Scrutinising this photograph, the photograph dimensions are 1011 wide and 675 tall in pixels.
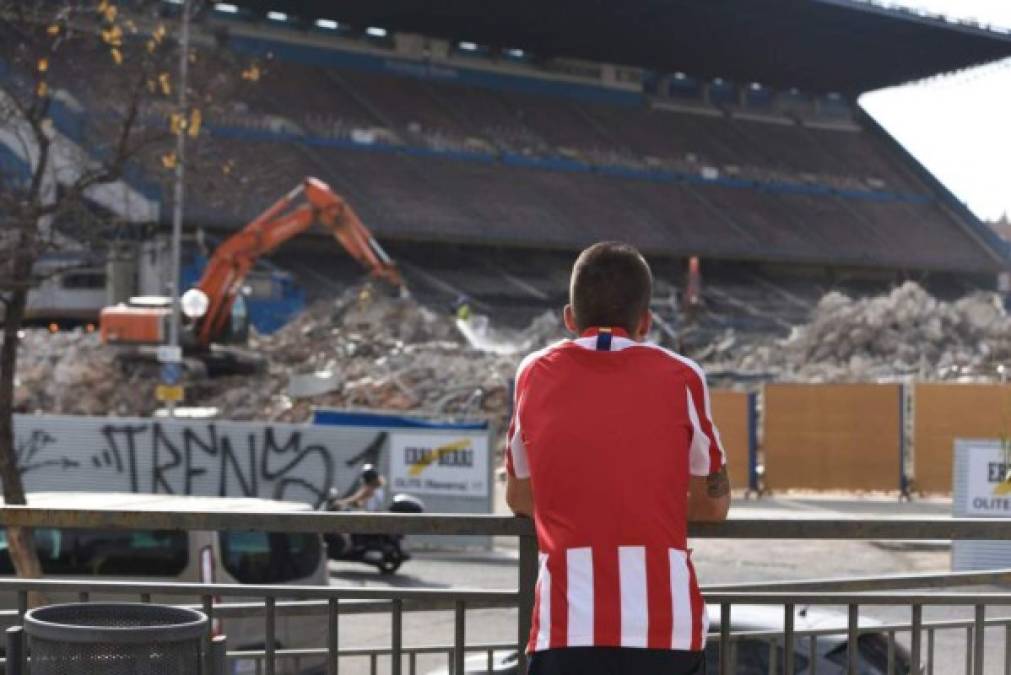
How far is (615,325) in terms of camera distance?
135 inches

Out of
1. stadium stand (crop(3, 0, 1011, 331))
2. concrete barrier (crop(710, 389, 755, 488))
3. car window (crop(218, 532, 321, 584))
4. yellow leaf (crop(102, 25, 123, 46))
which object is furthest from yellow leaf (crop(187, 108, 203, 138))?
stadium stand (crop(3, 0, 1011, 331))

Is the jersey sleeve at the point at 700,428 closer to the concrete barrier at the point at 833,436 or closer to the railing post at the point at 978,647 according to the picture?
the railing post at the point at 978,647

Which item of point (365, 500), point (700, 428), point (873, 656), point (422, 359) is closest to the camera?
point (700, 428)

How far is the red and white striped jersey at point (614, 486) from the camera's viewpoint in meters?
3.23

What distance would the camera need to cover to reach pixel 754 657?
22.1 ft

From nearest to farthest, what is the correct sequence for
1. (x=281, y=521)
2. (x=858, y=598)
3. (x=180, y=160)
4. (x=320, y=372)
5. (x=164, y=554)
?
(x=281, y=521) < (x=858, y=598) < (x=164, y=554) < (x=180, y=160) < (x=320, y=372)

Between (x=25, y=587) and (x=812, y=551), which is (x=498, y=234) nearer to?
(x=812, y=551)

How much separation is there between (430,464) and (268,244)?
18086mm

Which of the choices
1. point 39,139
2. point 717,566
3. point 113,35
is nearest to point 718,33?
point 717,566

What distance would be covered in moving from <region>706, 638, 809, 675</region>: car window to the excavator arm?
103 feet

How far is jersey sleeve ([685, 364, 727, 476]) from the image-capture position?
3.37 metres

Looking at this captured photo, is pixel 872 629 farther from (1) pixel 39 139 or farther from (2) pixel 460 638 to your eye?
(1) pixel 39 139

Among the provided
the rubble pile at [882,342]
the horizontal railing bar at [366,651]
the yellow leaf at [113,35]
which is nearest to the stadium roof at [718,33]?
the rubble pile at [882,342]

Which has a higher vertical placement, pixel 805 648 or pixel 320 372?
pixel 805 648
